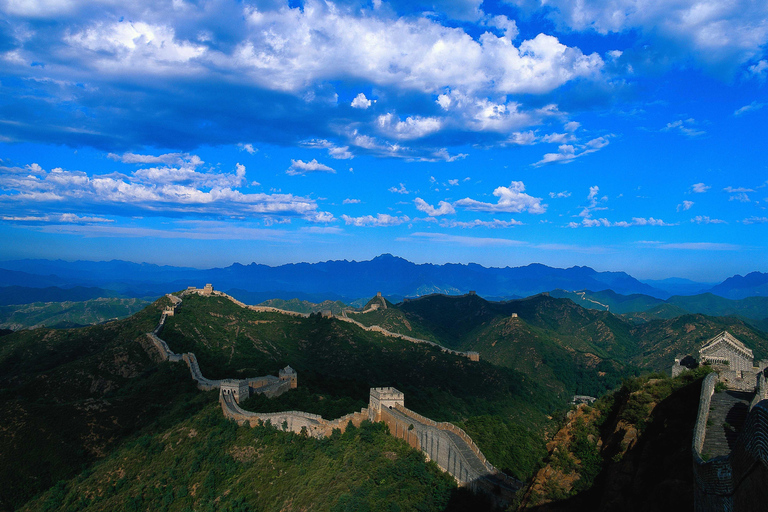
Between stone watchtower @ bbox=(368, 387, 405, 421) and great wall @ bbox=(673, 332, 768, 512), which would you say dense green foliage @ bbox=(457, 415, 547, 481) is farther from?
great wall @ bbox=(673, 332, 768, 512)

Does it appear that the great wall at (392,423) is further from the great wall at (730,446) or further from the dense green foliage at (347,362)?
the great wall at (730,446)

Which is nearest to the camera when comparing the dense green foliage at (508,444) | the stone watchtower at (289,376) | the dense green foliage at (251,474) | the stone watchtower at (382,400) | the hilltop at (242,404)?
the dense green foliage at (251,474)

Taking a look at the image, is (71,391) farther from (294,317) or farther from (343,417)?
(294,317)

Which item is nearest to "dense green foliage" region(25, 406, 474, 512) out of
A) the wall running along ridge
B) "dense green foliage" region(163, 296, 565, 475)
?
"dense green foliage" region(163, 296, 565, 475)

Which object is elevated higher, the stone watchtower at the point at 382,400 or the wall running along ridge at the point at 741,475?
the wall running along ridge at the point at 741,475

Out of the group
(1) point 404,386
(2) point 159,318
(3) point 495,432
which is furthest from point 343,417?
(2) point 159,318

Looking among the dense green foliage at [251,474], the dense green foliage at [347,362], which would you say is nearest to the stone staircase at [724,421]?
the dense green foliage at [251,474]

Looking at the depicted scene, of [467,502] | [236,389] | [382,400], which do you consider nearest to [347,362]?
[236,389]
